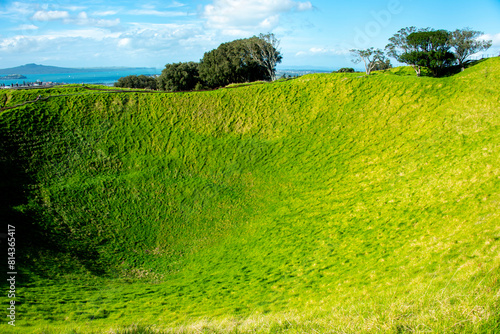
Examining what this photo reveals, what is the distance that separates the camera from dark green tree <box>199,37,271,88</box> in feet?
178

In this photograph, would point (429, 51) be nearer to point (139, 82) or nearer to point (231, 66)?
point (231, 66)

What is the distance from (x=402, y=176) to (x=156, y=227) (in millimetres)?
15738

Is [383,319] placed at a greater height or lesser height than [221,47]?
lesser

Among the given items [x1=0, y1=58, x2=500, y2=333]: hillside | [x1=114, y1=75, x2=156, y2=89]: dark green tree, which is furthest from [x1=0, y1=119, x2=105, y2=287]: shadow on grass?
[x1=114, y1=75, x2=156, y2=89]: dark green tree

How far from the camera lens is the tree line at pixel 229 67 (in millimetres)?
53562

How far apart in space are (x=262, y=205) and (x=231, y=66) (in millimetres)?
42550

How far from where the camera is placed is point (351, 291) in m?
10.2

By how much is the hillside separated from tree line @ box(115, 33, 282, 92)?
30.5 meters

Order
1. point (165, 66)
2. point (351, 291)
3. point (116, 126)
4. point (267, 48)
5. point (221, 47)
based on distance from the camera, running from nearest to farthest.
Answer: point (351, 291), point (116, 126), point (267, 48), point (221, 47), point (165, 66)

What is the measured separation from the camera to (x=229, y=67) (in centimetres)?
5416

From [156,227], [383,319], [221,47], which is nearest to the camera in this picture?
[383,319]

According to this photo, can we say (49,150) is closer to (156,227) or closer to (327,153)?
(156,227)

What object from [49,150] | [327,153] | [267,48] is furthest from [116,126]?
[267,48]

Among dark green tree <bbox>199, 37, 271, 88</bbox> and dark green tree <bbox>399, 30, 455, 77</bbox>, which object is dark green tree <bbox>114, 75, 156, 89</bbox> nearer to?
dark green tree <bbox>199, 37, 271, 88</bbox>
